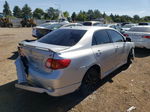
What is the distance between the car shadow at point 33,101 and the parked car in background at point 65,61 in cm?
40

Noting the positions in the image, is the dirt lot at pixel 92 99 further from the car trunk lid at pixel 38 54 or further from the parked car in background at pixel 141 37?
the parked car in background at pixel 141 37

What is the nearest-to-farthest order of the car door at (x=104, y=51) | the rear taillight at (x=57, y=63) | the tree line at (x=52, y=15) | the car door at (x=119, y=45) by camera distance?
1. the rear taillight at (x=57, y=63)
2. the car door at (x=104, y=51)
3. the car door at (x=119, y=45)
4. the tree line at (x=52, y=15)

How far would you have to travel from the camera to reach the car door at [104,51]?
398cm

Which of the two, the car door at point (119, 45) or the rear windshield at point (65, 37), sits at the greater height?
the rear windshield at point (65, 37)

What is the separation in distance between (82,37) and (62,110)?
1.67 m

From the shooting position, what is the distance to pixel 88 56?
3611mm

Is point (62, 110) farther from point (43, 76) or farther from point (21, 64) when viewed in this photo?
point (21, 64)

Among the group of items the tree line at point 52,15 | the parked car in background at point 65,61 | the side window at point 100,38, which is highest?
the tree line at point 52,15

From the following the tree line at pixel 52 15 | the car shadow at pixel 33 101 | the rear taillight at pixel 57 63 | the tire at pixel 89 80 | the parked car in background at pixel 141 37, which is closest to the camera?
the rear taillight at pixel 57 63

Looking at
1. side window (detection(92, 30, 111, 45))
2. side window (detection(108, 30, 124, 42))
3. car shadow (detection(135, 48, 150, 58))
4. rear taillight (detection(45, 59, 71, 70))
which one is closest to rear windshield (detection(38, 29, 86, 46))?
side window (detection(92, 30, 111, 45))

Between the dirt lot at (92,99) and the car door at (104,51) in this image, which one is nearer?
the dirt lot at (92,99)

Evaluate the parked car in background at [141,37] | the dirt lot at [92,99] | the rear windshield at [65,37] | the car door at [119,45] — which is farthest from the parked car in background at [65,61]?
the parked car in background at [141,37]

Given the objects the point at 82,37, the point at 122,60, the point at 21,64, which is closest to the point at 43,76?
the point at 21,64

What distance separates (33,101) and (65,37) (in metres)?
1.66
